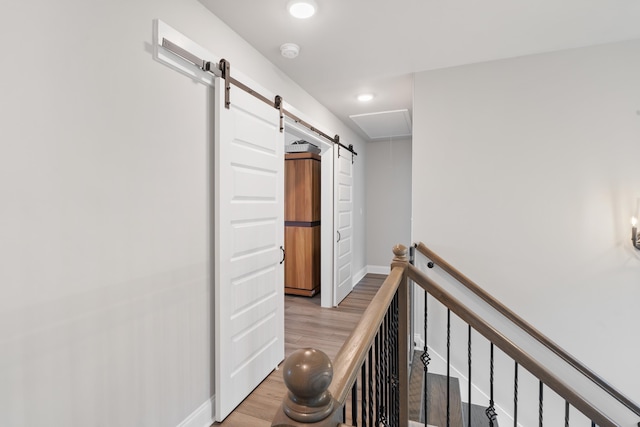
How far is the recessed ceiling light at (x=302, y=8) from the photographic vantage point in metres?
1.86

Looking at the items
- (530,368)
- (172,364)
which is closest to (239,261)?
(172,364)

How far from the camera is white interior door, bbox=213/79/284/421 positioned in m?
1.92

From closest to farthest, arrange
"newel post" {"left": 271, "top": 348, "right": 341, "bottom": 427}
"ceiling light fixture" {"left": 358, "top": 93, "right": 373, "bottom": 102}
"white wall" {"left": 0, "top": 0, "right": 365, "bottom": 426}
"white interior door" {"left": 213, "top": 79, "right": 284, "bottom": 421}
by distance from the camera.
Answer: "newel post" {"left": 271, "top": 348, "right": 341, "bottom": 427} → "white wall" {"left": 0, "top": 0, "right": 365, "bottom": 426} → "white interior door" {"left": 213, "top": 79, "right": 284, "bottom": 421} → "ceiling light fixture" {"left": 358, "top": 93, "right": 373, "bottom": 102}

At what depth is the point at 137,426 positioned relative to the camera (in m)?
1.48

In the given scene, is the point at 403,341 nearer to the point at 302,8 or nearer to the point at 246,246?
the point at 246,246

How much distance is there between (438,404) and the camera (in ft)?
7.12

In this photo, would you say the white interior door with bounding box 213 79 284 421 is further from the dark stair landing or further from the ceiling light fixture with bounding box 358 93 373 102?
the ceiling light fixture with bounding box 358 93 373 102

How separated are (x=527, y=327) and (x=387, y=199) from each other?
12.2ft

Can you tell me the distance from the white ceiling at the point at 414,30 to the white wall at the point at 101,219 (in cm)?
48

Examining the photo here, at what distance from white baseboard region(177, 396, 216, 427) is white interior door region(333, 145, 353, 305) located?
91.1 inches

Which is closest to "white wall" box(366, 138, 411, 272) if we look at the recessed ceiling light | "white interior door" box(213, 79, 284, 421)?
"white interior door" box(213, 79, 284, 421)

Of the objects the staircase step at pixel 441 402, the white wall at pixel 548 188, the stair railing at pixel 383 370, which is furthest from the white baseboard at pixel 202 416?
the white wall at pixel 548 188

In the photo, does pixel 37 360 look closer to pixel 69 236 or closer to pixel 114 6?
pixel 69 236

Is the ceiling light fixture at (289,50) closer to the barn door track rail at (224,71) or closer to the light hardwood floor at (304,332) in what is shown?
the barn door track rail at (224,71)
